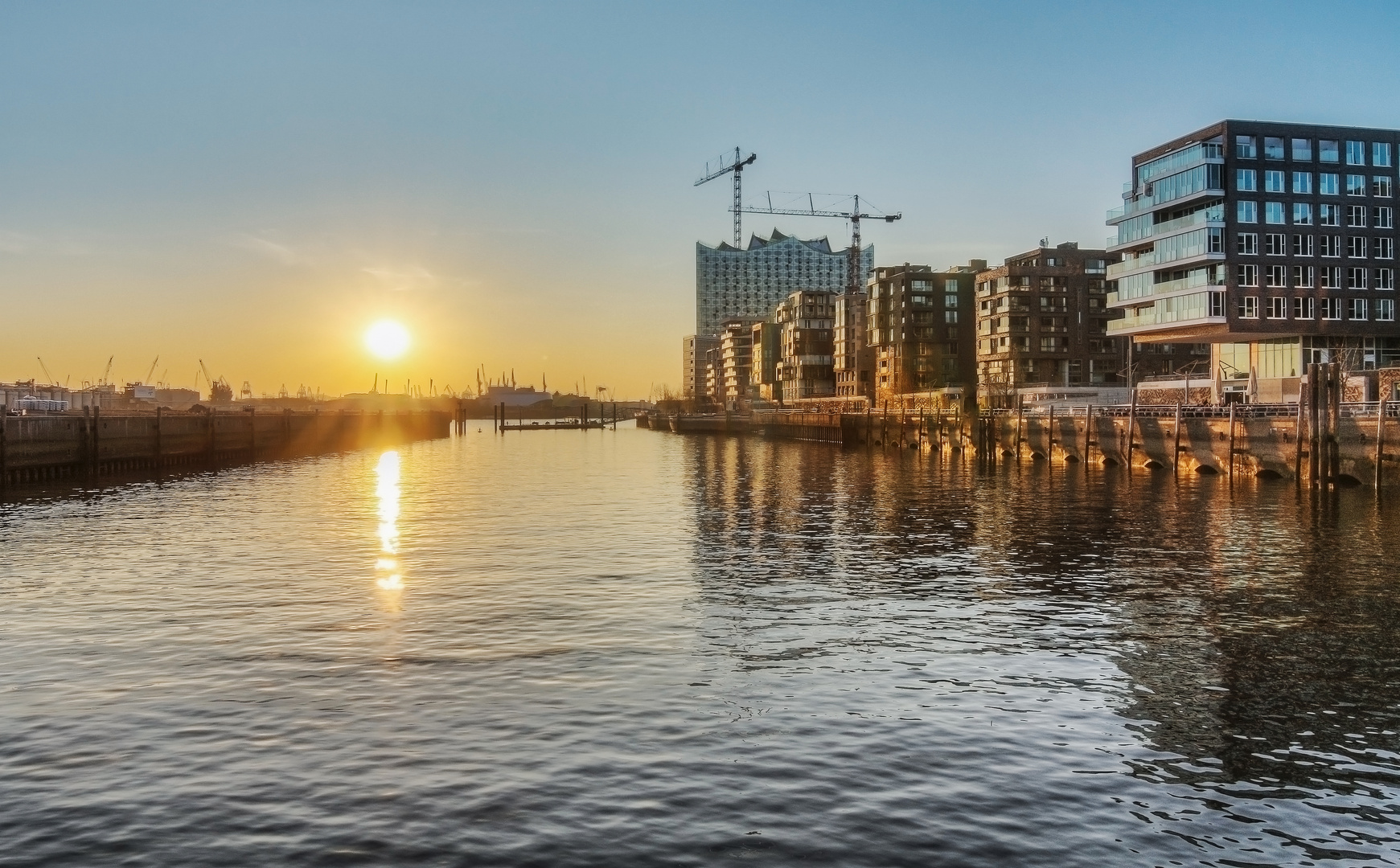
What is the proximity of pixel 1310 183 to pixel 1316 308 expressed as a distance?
12271 mm

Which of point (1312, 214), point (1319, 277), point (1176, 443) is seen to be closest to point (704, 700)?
point (1176, 443)

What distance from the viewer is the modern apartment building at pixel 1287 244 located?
115 m

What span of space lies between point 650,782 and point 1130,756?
24.3 feet

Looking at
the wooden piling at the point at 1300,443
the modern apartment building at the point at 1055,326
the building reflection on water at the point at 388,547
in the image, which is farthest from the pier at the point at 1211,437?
the modern apartment building at the point at 1055,326

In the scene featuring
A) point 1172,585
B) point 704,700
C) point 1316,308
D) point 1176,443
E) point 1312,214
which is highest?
point 1312,214

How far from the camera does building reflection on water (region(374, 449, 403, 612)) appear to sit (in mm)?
34594

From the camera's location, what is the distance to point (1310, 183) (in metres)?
117

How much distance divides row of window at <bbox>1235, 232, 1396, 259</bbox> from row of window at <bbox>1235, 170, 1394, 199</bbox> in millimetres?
4297

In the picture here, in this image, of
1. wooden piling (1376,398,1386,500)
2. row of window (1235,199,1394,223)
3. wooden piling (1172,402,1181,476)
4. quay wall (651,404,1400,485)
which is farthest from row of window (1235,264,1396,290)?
wooden piling (1376,398,1386,500)

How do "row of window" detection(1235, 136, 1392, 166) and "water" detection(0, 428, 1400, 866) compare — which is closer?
"water" detection(0, 428, 1400, 866)

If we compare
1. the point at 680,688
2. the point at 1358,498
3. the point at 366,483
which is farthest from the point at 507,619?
the point at 366,483

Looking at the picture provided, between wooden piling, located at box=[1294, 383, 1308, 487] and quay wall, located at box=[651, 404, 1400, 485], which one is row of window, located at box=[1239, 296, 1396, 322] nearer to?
quay wall, located at box=[651, 404, 1400, 485]

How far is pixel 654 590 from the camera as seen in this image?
34781 mm

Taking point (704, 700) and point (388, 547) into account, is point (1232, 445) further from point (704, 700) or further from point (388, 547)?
point (704, 700)
